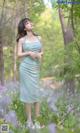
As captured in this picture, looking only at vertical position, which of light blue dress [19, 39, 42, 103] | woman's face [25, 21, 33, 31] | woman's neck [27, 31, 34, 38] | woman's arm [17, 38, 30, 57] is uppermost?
woman's face [25, 21, 33, 31]

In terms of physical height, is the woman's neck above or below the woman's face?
below

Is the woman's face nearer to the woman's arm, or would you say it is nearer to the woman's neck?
the woman's neck

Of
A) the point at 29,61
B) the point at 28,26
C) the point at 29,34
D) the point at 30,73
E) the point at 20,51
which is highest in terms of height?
the point at 28,26

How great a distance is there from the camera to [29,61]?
5.92 meters

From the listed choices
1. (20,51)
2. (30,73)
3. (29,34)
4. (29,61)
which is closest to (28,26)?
(29,34)

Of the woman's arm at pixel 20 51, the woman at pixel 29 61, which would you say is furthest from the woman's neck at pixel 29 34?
the woman's arm at pixel 20 51

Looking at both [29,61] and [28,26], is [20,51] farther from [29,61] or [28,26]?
[28,26]

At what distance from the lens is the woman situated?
5.86m

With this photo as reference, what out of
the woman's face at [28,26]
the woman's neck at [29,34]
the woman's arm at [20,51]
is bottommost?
the woman's arm at [20,51]

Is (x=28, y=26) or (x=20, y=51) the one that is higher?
(x=28, y=26)

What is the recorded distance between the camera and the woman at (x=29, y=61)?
19.2ft

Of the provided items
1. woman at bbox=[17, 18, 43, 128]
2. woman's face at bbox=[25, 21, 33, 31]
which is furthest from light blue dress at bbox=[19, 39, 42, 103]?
woman's face at bbox=[25, 21, 33, 31]

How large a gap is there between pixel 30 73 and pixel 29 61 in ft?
0.53

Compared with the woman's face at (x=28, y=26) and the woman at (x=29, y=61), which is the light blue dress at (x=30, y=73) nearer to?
the woman at (x=29, y=61)
